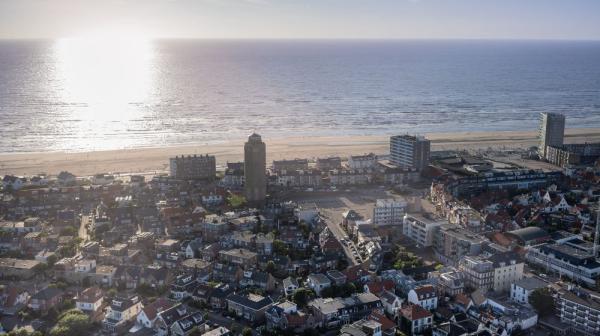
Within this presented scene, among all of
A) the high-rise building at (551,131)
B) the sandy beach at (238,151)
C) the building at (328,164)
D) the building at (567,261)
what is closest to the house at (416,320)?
the building at (567,261)

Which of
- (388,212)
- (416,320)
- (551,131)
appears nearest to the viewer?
(416,320)

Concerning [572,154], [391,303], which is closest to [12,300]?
[391,303]

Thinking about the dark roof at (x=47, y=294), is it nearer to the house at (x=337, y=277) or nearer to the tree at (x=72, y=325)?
the tree at (x=72, y=325)

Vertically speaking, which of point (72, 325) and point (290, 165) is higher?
point (290, 165)

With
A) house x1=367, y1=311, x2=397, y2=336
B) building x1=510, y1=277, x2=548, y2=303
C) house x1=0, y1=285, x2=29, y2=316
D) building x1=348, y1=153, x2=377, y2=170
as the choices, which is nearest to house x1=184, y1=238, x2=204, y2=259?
house x1=0, y1=285, x2=29, y2=316

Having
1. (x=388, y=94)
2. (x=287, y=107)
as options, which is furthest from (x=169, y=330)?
(x=388, y=94)

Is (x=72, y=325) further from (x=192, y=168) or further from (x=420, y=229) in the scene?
(x=192, y=168)
